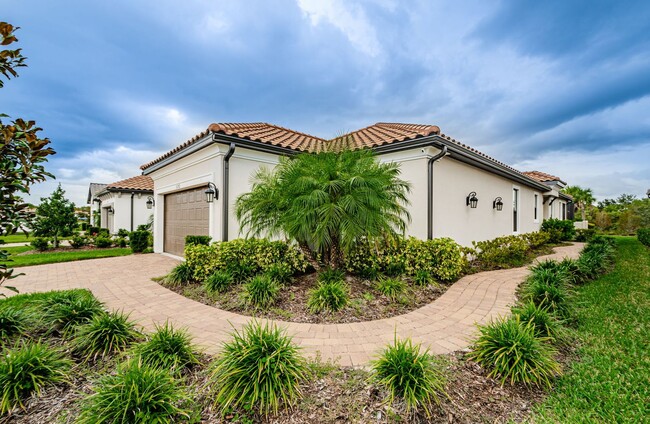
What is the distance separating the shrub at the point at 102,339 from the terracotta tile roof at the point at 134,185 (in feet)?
61.2

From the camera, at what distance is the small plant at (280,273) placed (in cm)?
598

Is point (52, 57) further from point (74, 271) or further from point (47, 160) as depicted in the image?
point (74, 271)

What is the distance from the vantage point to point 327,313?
4652mm

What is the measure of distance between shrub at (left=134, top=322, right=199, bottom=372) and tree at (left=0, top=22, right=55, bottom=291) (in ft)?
4.94

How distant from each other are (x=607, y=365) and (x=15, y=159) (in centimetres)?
715

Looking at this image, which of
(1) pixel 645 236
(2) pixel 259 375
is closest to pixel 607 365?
(2) pixel 259 375

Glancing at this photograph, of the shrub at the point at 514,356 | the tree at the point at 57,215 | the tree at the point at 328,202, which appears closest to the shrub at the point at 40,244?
the tree at the point at 57,215

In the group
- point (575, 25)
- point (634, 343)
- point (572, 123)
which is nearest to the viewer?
point (634, 343)

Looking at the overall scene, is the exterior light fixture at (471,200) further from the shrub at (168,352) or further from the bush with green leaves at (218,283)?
the shrub at (168,352)

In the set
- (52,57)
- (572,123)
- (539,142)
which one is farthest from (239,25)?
(539,142)

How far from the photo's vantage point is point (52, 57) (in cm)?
602

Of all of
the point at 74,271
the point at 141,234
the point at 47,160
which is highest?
the point at 47,160

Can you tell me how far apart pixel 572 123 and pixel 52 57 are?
19445 mm

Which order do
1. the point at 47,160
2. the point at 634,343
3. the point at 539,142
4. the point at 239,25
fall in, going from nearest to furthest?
the point at 47,160 < the point at 634,343 < the point at 239,25 < the point at 539,142
